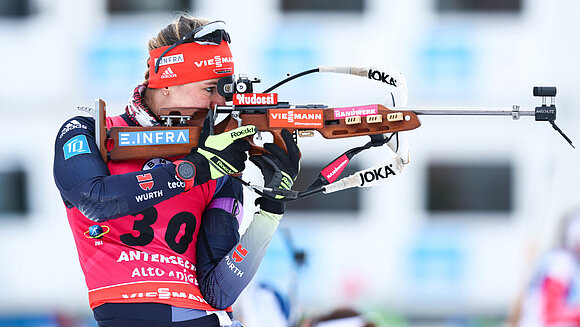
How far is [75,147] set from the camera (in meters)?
2.30

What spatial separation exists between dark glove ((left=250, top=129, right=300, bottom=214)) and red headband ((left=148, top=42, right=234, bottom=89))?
0.87 feet

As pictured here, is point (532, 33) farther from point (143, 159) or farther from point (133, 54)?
point (143, 159)

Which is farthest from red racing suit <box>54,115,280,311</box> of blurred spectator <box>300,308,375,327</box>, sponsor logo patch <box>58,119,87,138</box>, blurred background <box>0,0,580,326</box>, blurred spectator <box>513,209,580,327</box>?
blurred background <box>0,0,580,326</box>

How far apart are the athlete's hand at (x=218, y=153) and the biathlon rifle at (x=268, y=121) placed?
5 centimetres

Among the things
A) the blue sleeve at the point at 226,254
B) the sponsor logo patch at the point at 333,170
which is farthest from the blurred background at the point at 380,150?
the blue sleeve at the point at 226,254

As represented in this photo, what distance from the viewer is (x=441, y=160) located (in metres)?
9.69

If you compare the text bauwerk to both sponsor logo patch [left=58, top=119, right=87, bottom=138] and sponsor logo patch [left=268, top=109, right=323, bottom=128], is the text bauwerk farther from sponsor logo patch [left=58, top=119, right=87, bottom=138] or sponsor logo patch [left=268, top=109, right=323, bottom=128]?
sponsor logo patch [left=268, top=109, right=323, bottom=128]

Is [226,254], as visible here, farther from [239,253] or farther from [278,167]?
[278,167]

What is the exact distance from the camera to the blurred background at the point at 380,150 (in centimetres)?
933

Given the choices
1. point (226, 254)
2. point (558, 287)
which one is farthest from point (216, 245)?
point (558, 287)

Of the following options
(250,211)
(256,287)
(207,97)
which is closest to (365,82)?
(250,211)

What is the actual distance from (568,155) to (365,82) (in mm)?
2174

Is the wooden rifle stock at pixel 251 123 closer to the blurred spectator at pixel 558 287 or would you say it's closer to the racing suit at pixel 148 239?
the racing suit at pixel 148 239

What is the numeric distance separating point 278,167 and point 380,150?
7.29 meters
